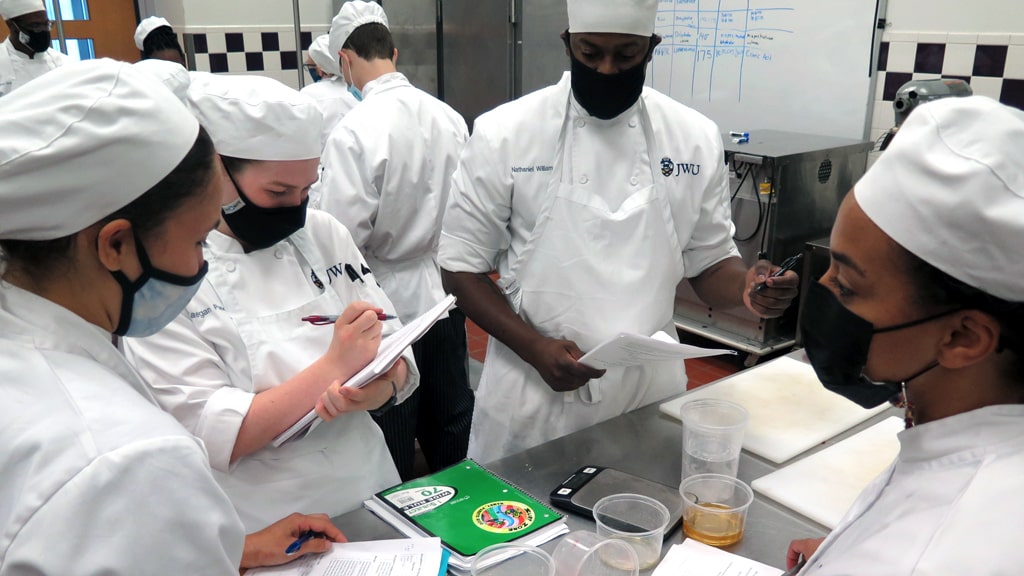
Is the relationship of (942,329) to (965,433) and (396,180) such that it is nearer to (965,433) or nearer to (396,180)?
(965,433)

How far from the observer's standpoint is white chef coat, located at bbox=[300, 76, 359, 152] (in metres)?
3.80

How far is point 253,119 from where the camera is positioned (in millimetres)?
1458

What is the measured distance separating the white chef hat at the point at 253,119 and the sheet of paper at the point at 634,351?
70 cm

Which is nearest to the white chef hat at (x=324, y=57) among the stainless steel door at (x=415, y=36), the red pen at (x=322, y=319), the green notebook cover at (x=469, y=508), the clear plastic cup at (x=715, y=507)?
the stainless steel door at (x=415, y=36)

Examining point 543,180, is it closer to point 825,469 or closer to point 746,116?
point 825,469

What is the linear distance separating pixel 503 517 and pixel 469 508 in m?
0.07

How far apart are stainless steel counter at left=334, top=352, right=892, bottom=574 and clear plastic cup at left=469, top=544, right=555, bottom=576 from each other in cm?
9

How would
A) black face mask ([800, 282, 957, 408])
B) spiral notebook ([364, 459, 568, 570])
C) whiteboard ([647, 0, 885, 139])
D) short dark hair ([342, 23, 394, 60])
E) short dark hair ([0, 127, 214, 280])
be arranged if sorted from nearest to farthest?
short dark hair ([0, 127, 214, 280]) < black face mask ([800, 282, 957, 408]) < spiral notebook ([364, 459, 568, 570]) < short dark hair ([342, 23, 394, 60]) < whiteboard ([647, 0, 885, 139])

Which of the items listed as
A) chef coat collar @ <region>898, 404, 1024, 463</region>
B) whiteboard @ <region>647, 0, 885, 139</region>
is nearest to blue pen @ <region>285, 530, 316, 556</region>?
chef coat collar @ <region>898, 404, 1024, 463</region>

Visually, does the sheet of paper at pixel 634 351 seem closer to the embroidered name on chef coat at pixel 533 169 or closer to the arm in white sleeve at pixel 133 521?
the embroidered name on chef coat at pixel 533 169

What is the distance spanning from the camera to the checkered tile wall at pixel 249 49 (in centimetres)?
469

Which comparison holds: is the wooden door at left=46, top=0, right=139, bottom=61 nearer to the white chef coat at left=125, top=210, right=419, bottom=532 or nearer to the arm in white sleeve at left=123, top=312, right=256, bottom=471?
the white chef coat at left=125, top=210, right=419, bottom=532

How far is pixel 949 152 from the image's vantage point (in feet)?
2.80

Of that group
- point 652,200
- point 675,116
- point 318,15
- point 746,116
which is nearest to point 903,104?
point 675,116
